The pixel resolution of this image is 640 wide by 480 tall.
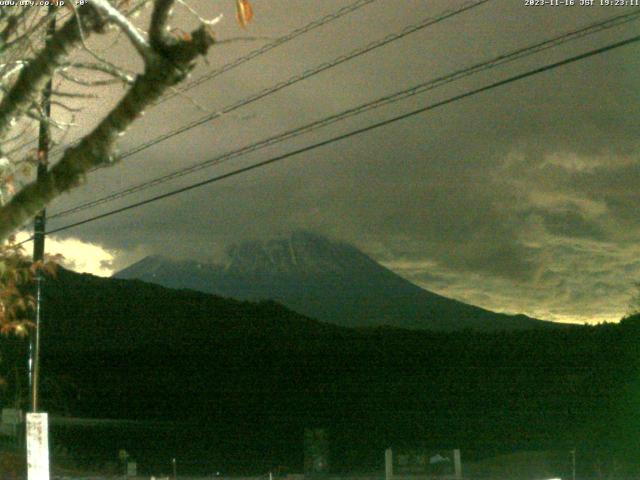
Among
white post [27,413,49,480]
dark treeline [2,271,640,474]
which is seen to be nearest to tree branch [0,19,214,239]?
white post [27,413,49,480]

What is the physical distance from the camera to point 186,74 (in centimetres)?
A: 432

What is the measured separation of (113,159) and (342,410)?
209 ft

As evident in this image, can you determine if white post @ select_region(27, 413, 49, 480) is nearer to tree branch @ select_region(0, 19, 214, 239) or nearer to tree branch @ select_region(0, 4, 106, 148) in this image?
tree branch @ select_region(0, 4, 106, 148)

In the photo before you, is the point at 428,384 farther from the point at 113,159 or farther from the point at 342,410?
the point at 113,159

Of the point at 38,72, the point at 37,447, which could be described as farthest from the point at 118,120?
the point at 37,447

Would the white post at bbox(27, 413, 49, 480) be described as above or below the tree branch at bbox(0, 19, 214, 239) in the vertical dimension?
below

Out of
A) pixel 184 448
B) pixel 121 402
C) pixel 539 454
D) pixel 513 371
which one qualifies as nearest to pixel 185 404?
pixel 121 402

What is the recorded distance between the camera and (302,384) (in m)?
72.8

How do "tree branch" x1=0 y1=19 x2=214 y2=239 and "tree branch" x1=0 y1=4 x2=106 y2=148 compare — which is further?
"tree branch" x1=0 y1=4 x2=106 y2=148

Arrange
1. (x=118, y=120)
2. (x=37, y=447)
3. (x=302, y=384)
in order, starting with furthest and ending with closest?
(x=302, y=384), (x=37, y=447), (x=118, y=120)

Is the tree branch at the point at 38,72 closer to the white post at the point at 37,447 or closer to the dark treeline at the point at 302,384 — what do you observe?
the white post at the point at 37,447

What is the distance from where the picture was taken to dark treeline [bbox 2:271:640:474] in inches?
1809

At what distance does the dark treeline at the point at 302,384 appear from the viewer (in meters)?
45.9

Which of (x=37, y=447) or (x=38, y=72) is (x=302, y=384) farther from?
(x=38, y=72)
